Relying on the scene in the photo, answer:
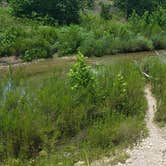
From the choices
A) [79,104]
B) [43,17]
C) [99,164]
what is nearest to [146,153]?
[99,164]

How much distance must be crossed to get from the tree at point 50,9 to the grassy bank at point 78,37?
81 centimetres

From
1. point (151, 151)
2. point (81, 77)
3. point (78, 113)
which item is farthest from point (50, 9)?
point (151, 151)

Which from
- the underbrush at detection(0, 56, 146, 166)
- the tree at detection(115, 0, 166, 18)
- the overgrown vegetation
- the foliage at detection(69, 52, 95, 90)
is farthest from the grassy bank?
the foliage at detection(69, 52, 95, 90)

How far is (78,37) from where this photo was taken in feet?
76.2

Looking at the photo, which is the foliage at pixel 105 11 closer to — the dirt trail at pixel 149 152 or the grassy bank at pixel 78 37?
the grassy bank at pixel 78 37

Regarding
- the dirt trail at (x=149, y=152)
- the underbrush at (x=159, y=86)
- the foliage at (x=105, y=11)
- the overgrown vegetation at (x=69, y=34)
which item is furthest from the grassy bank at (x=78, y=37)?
the dirt trail at (x=149, y=152)

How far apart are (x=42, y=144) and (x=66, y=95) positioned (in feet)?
4.84

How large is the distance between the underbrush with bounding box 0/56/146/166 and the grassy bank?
10.9 m

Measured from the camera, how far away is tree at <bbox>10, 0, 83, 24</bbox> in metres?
27.0

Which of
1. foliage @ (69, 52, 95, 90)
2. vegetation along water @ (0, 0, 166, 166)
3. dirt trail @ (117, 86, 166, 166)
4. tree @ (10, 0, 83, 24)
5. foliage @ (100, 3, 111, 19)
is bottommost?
foliage @ (100, 3, 111, 19)

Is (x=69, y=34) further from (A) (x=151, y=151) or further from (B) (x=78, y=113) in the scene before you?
(A) (x=151, y=151)

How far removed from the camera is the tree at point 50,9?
88.7ft

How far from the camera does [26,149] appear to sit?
27.0 ft

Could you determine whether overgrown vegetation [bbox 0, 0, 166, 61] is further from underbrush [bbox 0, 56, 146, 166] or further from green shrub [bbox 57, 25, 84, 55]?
underbrush [bbox 0, 56, 146, 166]
